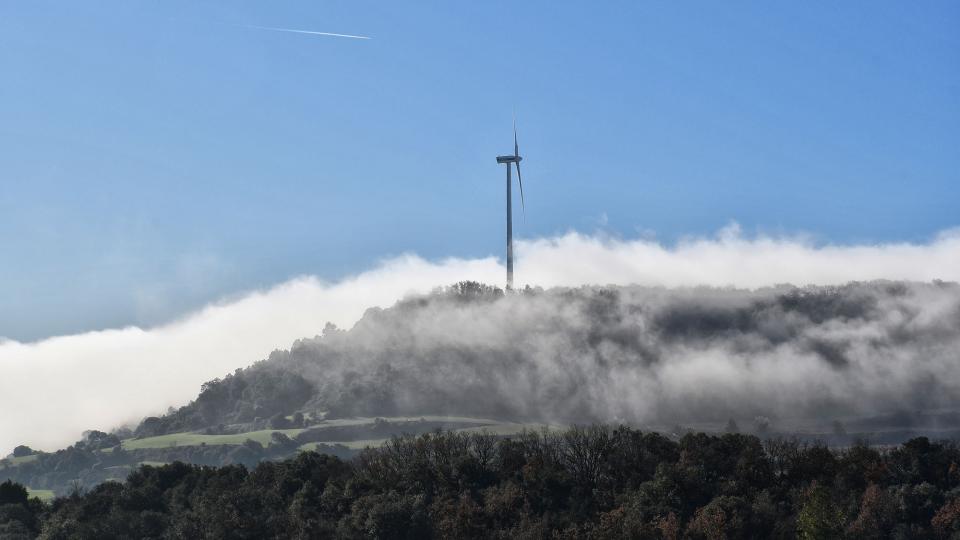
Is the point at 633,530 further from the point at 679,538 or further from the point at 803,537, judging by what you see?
the point at 803,537

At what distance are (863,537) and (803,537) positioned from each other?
425 inches

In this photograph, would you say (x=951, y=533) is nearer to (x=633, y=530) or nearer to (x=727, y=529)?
A: (x=727, y=529)

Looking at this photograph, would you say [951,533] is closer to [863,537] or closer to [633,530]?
[863,537]

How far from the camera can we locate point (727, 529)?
19575 cm

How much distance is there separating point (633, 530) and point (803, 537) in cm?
2525

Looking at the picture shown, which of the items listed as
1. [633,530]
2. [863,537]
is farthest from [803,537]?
[633,530]

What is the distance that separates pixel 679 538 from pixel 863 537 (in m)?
28.1

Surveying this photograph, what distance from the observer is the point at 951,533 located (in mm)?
199500

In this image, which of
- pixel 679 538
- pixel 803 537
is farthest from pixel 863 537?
pixel 679 538

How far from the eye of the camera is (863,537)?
196 meters

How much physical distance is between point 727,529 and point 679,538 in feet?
24.2

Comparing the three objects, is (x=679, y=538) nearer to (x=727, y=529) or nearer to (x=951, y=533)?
(x=727, y=529)

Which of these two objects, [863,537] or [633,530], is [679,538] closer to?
[633,530]

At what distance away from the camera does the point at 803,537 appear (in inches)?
7584
